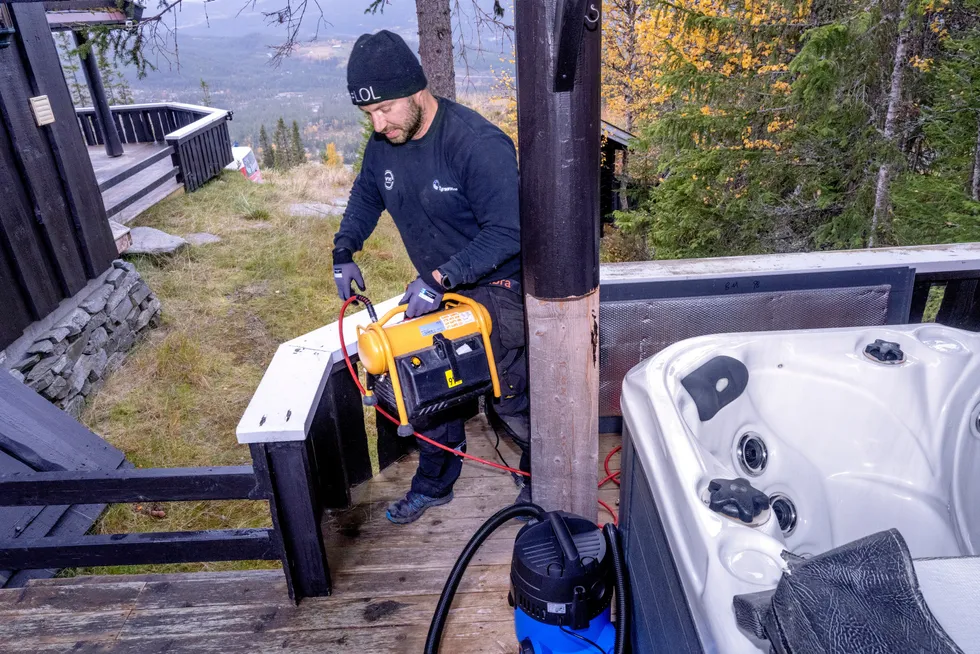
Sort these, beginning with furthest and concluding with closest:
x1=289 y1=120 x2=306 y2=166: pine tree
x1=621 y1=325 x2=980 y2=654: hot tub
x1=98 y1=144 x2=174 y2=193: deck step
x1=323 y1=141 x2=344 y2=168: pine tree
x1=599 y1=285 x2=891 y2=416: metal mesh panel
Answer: x1=289 y1=120 x2=306 y2=166: pine tree < x1=323 y1=141 x2=344 y2=168: pine tree < x1=98 y1=144 x2=174 y2=193: deck step < x1=599 y1=285 x2=891 y2=416: metal mesh panel < x1=621 y1=325 x2=980 y2=654: hot tub

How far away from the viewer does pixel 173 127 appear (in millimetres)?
11602

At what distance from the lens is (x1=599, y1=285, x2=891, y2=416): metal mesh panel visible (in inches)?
115

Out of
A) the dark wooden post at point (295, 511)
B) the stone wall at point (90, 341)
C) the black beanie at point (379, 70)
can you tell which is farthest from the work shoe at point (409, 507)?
the stone wall at point (90, 341)

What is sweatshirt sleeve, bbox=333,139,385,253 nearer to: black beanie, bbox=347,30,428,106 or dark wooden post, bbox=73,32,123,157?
black beanie, bbox=347,30,428,106

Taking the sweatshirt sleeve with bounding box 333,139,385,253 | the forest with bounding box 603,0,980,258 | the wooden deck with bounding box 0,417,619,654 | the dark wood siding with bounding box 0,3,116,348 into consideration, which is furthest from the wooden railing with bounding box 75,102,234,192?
the wooden deck with bounding box 0,417,619,654

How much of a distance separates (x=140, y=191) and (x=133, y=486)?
24.1ft

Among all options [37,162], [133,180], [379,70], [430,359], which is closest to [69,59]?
[133,180]

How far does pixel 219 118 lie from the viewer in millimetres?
11242

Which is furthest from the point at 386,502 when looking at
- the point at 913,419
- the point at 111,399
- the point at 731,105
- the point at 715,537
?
the point at 731,105

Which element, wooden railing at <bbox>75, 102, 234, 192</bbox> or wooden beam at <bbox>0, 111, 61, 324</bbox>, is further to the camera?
wooden railing at <bbox>75, 102, 234, 192</bbox>

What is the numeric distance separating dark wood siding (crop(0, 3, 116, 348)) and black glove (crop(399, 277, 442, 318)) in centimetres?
379

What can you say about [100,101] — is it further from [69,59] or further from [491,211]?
[491,211]

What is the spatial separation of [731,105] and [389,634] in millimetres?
7560

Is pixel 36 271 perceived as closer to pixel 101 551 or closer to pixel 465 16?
pixel 101 551
